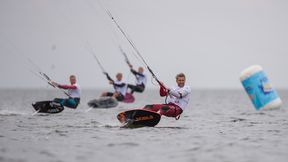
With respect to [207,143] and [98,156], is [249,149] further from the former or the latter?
[98,156]

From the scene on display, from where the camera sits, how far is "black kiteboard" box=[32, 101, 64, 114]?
23.5 meters

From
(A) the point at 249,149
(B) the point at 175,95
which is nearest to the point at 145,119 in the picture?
(B) the point at 175,95

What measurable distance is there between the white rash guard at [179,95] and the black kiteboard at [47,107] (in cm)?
875

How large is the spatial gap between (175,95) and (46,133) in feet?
13.4

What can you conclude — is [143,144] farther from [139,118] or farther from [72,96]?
[72,96]

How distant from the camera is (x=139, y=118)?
15.8m

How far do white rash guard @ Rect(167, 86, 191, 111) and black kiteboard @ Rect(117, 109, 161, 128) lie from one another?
833 millimetres

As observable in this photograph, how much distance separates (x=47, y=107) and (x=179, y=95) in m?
9.48

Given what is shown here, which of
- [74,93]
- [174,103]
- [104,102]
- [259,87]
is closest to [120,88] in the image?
[104,102]

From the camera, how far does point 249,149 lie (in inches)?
442

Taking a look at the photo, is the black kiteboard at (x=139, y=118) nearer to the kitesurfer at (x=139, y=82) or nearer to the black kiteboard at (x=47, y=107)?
the black kiteboard at (x=47, y=107)

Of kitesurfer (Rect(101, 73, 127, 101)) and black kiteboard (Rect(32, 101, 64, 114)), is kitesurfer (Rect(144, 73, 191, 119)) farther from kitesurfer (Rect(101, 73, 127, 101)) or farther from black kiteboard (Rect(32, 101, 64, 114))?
kitesurfer (Rect(101, 73, 127, 101))

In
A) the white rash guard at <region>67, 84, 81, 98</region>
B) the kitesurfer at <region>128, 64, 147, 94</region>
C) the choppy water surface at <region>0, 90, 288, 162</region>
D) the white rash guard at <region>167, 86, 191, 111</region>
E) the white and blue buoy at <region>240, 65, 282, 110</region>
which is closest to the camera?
the choppy water surface at <region>0, 90, 288, 162</region>

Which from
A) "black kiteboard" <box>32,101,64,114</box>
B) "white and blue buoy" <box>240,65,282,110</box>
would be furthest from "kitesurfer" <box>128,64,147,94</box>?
"white and blue buoy" <box>240,65,282,110</box>
